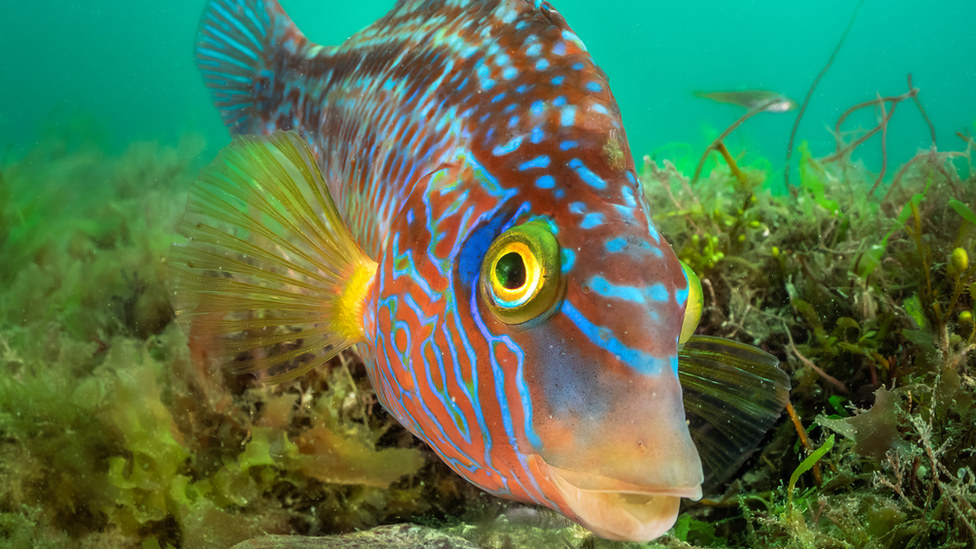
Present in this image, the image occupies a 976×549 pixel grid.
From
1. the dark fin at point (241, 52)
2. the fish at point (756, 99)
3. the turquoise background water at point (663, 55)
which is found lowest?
the fish at point (756, 99)

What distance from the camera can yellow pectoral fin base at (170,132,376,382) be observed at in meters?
1.93

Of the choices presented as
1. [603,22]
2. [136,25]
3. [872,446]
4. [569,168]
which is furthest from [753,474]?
[136,25]

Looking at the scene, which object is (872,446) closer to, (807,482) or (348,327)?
(807,482)

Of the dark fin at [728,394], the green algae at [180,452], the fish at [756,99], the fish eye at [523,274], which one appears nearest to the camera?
the fish eye at [523,274]

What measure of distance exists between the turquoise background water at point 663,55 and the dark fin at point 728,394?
3918 centimetres

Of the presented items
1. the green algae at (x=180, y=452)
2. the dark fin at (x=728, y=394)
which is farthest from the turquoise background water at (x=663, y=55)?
the green algae at (x=180, y=452)

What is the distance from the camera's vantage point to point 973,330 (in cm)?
218

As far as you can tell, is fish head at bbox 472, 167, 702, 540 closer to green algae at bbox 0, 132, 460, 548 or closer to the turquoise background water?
green algae at bbox 0, 132, 460, 548

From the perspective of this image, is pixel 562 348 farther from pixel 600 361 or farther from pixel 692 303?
pixel 692 303

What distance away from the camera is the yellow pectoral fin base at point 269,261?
1.93m

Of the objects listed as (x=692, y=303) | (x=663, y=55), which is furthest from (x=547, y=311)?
(x=663, y=55)

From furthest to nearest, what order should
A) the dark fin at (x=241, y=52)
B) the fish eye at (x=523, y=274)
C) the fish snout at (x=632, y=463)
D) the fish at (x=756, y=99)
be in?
the fish at (x=756, y=99)
the dark fin at (x=241, y=52)
the fish eye at (x=523, y=274)
the fish snout at (x=632, y=463)

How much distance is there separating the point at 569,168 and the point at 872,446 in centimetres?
194

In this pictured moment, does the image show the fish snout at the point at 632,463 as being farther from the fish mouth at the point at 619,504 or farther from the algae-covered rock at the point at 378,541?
the algae-covered rock at the point at 378,541
